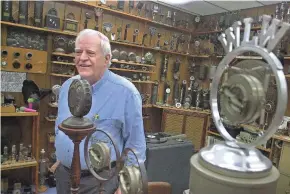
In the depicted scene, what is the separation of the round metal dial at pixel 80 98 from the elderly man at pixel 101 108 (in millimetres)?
433

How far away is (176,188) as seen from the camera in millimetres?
2871

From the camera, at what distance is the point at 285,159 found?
3000 millimetres

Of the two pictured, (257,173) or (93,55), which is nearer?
(257,173)

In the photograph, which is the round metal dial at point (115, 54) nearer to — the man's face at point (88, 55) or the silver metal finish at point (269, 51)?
the man's face at point (88, 55)

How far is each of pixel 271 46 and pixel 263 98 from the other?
108mm

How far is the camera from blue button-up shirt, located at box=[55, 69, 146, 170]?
141cm

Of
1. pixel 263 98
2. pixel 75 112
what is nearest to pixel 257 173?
pixel 263 98

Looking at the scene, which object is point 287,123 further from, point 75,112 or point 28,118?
point 28,118

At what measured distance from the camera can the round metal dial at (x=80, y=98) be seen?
0.89 meters

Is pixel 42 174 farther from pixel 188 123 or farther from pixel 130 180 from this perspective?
pixel 130 180

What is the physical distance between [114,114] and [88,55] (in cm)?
37

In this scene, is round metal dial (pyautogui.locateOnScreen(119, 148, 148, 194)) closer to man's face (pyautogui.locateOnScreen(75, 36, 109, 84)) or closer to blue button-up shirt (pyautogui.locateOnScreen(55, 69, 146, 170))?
blue button-up shirt (pyautogui.locateOnScreen(55, 69, 146, 170))

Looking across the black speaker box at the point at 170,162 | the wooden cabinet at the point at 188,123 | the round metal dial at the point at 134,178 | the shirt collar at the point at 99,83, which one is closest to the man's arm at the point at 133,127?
the shirt collar at the point at 99,83

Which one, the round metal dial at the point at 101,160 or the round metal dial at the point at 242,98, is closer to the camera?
the round metal dial at the point at 242,98
